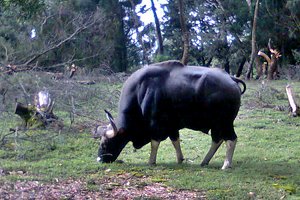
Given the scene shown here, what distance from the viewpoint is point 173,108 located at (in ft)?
33.7

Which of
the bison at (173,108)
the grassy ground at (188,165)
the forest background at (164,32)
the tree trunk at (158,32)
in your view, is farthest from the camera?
the tree trunk at (158,32)

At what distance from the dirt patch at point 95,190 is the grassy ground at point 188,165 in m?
0.05

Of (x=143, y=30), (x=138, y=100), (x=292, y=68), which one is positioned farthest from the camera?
(x=143, y=30)

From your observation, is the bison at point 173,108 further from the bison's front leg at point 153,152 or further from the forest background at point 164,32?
the forest background at point 164,32

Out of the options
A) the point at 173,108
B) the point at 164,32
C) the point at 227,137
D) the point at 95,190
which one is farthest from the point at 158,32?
the point at 95,190

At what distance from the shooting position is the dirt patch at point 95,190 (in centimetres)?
773

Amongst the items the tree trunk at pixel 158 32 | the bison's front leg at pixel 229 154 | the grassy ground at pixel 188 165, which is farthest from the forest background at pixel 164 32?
the bison's front leg at pixel 229 154

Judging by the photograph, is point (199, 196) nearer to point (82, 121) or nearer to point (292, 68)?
point (82, 121)

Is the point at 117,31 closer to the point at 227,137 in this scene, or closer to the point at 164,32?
the point at 164,32

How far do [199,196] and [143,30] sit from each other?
36.3 m

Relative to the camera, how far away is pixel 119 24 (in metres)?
39.8

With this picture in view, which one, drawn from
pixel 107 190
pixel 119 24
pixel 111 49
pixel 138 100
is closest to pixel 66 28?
pixel 111 49

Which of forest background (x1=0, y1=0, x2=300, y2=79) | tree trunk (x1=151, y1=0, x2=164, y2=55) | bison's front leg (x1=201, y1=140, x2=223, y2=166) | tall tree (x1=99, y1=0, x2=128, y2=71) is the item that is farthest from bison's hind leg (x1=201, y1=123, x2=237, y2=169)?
tall tree (x1=99, y1=0, x2=128, y2=71)

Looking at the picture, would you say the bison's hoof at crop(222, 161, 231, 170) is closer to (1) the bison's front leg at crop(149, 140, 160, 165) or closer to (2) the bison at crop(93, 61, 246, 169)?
(2) the bison at crop(93, 61, 246, 169)
